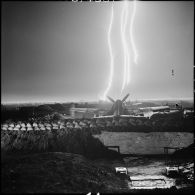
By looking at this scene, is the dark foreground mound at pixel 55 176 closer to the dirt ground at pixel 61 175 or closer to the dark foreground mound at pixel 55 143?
the dirt ground at pixel 61 175

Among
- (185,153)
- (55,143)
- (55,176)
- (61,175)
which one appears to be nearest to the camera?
(55,176)

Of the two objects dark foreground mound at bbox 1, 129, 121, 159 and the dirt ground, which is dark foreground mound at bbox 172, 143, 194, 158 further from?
dark foreground mound at bbox 1, 129, 121, 159

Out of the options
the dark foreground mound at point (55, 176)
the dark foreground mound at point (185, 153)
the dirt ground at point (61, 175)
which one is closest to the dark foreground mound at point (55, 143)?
the dirt ground at point (61, 175)

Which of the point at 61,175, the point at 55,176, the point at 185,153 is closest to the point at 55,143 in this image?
the point at 61,175

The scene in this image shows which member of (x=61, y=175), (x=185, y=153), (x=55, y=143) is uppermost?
(x=55, y=143)

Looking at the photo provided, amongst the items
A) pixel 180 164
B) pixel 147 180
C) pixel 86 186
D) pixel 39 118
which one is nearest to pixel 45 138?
pixel 39 118

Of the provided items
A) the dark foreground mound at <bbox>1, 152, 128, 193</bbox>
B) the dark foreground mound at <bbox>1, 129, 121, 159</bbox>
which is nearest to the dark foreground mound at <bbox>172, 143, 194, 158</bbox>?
the dark foreground mound at <bbox>1, 129, 121, 159</bbox>

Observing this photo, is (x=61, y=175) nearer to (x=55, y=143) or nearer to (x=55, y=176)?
(x=55, y=176)

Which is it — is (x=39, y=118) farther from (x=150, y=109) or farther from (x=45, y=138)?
(x=150, y=109)
